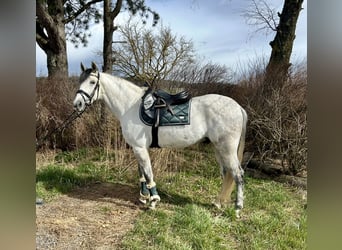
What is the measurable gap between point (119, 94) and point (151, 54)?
0.42 m

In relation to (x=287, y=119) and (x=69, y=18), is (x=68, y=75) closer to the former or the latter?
(x=69, y=18)

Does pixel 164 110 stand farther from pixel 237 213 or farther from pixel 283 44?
pixel 283 44

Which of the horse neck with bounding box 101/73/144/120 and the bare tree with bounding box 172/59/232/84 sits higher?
the bare tree with bounding box 172/59/232/84

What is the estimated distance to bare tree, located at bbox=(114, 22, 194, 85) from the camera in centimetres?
197

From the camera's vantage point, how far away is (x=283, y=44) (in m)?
1.75

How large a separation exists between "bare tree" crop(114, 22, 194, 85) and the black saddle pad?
1.15ft

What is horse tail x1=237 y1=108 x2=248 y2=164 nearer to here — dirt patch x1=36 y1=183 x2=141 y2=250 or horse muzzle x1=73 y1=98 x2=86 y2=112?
dirt patch x1=36 y1=183 x2=141 y2=250

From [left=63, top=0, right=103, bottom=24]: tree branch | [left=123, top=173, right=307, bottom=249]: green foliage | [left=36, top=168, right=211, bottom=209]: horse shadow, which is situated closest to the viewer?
[left=123, top=173, right=307, bottom=249]: green foliage

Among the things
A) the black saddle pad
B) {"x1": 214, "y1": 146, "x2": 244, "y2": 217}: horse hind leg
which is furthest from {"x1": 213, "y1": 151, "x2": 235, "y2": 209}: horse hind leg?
the black saddle pad

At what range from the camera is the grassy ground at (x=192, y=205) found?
1491 mm

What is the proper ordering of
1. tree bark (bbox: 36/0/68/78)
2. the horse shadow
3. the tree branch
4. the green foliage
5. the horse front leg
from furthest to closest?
the tree branch, tree bark (bbox: 36/0/68/78), the horse shadow, the horse front leg, the green foliage

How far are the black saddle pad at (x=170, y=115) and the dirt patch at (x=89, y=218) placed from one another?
0.57 metres

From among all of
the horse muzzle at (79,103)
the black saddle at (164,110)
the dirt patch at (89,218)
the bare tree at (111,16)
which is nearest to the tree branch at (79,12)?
the bare tree at (111,16)
